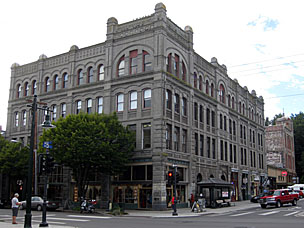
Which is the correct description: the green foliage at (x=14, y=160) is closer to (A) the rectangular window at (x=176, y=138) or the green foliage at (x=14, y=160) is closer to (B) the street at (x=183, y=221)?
(B) the street at (x=183, y=221)

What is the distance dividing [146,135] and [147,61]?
294 inches

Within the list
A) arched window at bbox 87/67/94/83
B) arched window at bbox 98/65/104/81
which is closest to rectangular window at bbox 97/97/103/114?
arched window at bbox 98/65/104/81

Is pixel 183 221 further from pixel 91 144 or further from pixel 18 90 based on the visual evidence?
pixel 18 90

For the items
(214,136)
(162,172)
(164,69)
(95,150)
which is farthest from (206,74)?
(95,150)

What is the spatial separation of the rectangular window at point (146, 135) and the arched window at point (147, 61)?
573 cm

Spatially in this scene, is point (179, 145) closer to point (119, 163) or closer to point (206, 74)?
point (119, 163)

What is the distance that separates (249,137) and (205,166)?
701 inches

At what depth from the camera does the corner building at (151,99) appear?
112 feet

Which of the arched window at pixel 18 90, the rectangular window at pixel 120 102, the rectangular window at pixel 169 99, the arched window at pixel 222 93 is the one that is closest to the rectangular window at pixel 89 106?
the rectangular window at pixel 120 102

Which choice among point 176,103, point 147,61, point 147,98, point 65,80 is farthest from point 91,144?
point 65,80

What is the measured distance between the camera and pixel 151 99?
3472cm

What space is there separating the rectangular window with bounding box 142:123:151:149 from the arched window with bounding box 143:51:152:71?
18.8 ft

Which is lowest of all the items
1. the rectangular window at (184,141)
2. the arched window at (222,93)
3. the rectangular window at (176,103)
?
the rectangular window at (184,141)

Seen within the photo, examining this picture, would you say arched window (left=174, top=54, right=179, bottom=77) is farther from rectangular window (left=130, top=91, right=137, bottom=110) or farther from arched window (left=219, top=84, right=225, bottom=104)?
arched window (left=219, top=84, right=225, bottom=104)
